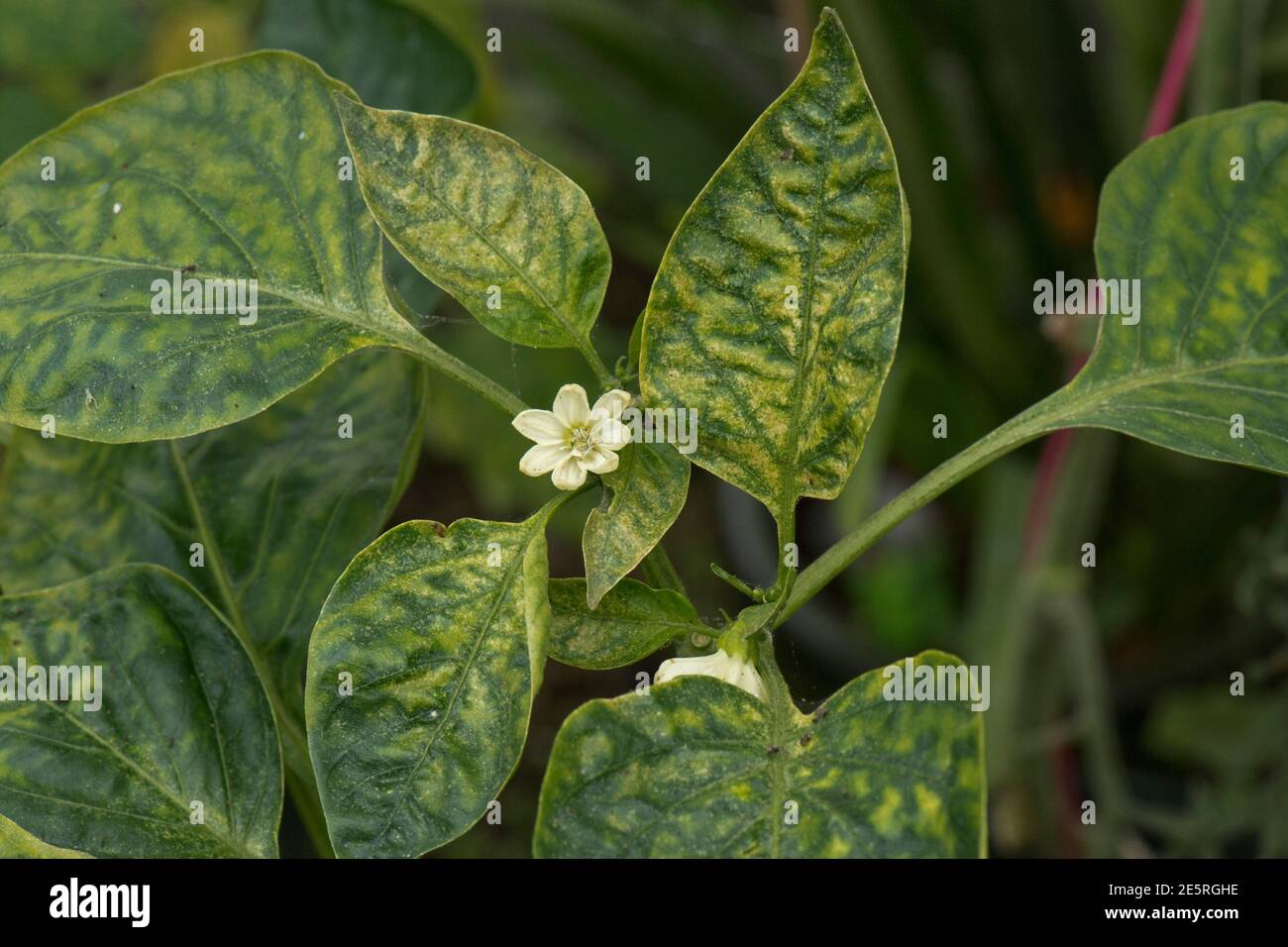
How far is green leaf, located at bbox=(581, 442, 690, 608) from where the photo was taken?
382 mm

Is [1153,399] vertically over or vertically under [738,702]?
over

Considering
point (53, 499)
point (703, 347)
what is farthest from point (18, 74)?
point (703, 347)

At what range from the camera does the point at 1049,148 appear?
48.8 inches

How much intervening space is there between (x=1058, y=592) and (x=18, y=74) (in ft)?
3.36

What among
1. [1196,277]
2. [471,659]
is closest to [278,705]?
[471,659]

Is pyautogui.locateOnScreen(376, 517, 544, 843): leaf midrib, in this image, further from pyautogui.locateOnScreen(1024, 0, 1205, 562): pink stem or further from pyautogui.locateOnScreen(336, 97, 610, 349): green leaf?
pyautogui.locateOnScreen(1024, 0, 1205, 562): pink stem

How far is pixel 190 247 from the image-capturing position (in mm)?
447

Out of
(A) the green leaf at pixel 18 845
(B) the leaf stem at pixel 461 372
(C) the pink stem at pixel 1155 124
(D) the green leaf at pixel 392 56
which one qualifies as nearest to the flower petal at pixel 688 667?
(B) the leaf stem at pixel 461 372

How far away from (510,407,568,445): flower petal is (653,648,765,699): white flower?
9cm

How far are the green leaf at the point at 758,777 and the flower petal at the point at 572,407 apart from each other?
99 millimetres

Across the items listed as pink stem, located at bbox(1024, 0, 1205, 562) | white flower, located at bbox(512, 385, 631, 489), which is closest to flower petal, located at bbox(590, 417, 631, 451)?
white flower, located at bbox(512, 385, 631, 489)

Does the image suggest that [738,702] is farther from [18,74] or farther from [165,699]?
[18,74]

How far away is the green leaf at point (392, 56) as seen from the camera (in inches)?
23.8

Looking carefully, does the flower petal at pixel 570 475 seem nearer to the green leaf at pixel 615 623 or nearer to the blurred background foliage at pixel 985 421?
the green leaf at pixel 615 623
